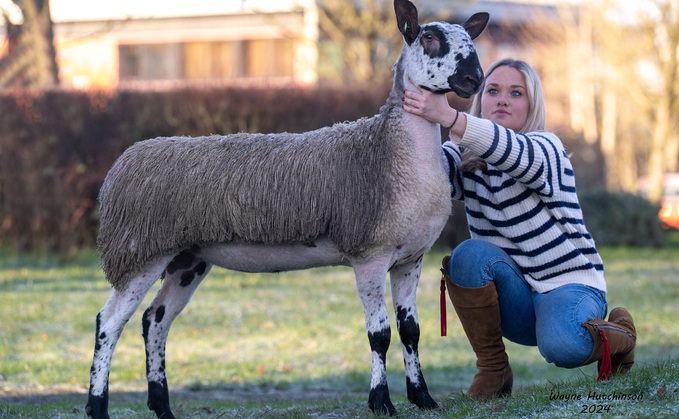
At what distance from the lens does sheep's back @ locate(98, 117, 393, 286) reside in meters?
3.74

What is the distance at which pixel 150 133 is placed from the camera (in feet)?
40.7

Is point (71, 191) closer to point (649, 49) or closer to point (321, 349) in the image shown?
point (321, 349)

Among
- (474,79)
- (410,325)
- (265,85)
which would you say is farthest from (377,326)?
(265,85)

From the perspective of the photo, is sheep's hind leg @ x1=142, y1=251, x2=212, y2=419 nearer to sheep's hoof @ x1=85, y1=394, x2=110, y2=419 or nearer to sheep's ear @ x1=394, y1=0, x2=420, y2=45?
sheep's hoof @ x1=85, y1=394, x2=110, y2=419

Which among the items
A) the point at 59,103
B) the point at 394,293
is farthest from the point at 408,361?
the point at 59,103

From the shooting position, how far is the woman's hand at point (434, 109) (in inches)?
146

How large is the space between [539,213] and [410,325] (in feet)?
3.12

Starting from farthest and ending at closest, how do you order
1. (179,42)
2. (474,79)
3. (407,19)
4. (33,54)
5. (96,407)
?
(179,42) < (33,54) < (96,407) < (407,19) < (474,79)

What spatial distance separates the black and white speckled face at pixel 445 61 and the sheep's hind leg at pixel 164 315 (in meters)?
1.67

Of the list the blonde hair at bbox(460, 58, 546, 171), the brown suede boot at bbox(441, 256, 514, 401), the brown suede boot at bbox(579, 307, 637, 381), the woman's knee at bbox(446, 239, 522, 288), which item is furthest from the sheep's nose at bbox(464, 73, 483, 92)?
→ the brown suede boot at bbox(579, 307, 637, 381)

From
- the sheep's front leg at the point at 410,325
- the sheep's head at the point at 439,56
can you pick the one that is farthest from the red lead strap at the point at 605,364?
the sheep's head at the point at 439,56

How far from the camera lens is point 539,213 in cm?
404

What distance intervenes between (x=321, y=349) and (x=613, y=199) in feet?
34.5

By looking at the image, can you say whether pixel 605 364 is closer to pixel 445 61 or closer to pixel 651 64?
pixel 445 61
